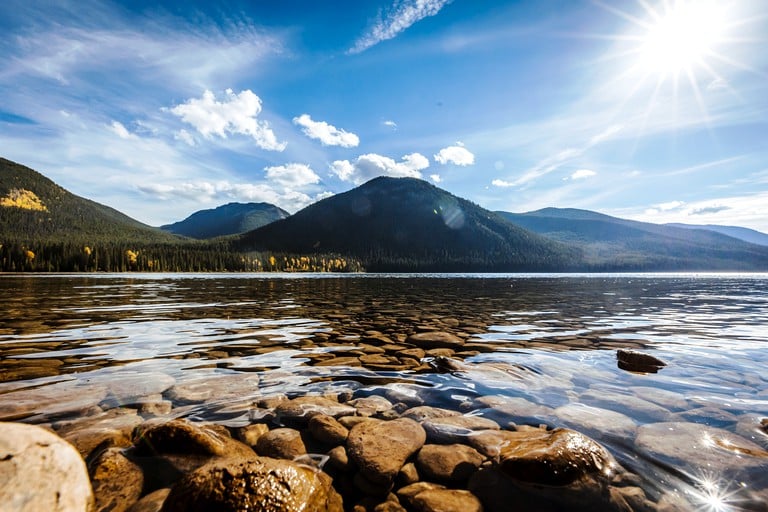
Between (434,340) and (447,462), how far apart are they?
25.8 feet

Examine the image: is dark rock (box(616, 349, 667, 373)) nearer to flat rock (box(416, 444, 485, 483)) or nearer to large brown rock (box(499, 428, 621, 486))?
large brown rock (box(499, 428, 621, 486))

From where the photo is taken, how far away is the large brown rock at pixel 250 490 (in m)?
3.28

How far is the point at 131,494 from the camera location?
3.73 meters

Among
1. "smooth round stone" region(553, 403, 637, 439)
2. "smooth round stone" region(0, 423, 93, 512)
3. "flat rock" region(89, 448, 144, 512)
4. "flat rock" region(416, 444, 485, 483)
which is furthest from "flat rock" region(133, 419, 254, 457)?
"smooth round stone" region(553, 403, 637, 439)

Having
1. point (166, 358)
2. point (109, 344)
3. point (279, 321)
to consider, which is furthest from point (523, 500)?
point (279, 321)

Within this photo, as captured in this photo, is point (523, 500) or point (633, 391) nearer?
point (523, 500)

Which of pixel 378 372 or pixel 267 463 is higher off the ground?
pixel 267 463

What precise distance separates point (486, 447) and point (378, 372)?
13.2 ft

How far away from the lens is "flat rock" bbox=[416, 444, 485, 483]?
4.24 metres

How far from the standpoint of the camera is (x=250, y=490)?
11.1ft

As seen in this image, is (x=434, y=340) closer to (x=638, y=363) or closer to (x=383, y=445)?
(x=638, y=363)

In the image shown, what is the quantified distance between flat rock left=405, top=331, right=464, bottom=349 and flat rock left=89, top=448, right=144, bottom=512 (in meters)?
8.48

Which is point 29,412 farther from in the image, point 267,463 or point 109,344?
point 109,344

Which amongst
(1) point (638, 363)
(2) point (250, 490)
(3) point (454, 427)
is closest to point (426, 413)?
(3) point (454, 427)
